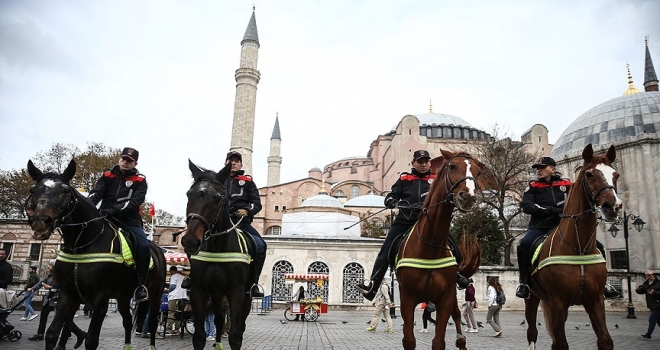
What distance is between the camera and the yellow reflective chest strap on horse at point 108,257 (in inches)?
233

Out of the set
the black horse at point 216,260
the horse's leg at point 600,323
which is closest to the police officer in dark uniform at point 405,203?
the horse's leg at point 600,323

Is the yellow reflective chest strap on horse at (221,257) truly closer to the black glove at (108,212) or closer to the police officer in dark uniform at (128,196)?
the police officer in dark uniform at (128,196)

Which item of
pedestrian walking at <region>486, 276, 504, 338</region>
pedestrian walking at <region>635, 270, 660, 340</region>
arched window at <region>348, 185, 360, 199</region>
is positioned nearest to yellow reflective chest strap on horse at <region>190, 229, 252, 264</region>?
pedestrian walking at <region>486, 276, 504, 338</region>

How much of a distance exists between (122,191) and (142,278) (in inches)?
50.6

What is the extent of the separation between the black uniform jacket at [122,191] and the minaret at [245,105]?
42052mm

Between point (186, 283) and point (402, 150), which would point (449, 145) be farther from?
point (186, 283)

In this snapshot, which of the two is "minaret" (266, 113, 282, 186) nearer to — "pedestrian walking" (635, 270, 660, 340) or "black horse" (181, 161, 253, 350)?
"pedestrian walking" (635, 270, 660, 340)

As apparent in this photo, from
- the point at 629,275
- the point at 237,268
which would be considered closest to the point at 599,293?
the point at 237,268

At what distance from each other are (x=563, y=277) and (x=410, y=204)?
2127 millimetres

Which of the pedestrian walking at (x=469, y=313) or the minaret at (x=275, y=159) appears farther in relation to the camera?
the minaret at (x=275, y=159)

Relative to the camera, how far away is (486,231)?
1427 inches

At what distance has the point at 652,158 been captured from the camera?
32875 mm

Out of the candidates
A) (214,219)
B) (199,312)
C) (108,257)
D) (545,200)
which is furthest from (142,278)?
(545,200)

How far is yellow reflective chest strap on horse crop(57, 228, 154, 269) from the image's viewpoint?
19.4 feet
